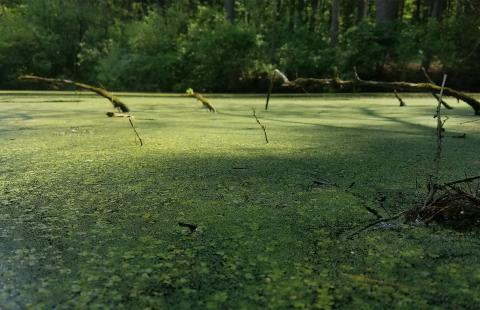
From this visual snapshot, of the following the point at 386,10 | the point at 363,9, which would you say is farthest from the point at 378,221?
the point at 363,9

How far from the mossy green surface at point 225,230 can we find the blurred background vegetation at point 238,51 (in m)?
5.90

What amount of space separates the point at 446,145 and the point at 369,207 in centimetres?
99

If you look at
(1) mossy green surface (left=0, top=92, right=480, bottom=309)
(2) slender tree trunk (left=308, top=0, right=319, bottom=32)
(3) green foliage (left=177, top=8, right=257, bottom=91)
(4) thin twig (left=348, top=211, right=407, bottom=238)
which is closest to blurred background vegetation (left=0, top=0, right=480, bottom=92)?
(3) green foliage (left=177, top=8, right=257, bottom=91)

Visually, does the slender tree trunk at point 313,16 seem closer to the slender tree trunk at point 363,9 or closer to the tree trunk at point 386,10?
the slender tree trunk at point 363,9

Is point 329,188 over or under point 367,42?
under

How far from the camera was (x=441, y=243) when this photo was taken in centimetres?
81

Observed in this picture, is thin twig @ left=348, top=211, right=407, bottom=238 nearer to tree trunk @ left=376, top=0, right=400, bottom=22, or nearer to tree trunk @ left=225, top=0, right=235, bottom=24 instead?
tree trunk @ left=376, top=0, right=400, bottom=22

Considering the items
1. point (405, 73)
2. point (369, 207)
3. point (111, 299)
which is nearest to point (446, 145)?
point (369, 207)

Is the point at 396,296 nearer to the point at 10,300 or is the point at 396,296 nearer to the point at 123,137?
the point at 10,300

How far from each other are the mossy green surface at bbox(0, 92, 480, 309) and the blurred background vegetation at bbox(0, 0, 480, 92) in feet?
19.4

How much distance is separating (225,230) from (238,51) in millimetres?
7112

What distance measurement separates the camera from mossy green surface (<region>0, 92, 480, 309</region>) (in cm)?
64

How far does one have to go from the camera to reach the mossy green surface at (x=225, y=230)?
639mm

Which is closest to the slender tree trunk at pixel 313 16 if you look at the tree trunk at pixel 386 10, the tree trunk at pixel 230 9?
the tree trunk at pixel 230 9
